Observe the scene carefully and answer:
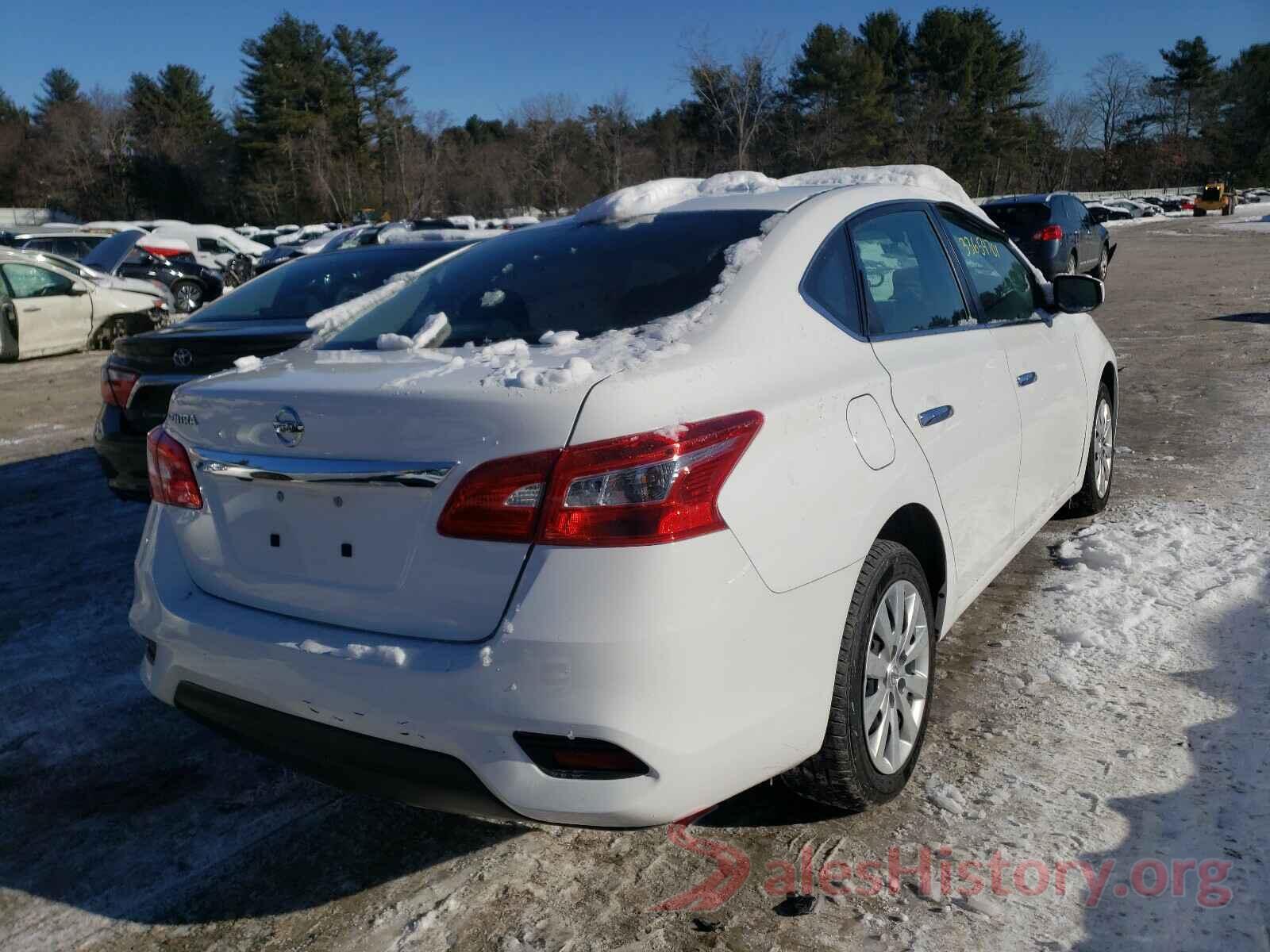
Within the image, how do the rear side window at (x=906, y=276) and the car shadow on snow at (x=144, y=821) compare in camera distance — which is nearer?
the car shadow on snow at (x=144, y=821)

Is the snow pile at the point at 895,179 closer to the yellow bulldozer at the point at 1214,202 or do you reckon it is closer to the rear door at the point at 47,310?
the rear door at the point at 47,310

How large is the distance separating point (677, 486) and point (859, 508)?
23.8 inches

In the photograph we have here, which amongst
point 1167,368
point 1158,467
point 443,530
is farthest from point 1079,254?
point 443,530

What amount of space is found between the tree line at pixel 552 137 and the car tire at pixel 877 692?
141ft

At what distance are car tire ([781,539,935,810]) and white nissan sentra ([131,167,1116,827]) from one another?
1 centimetres

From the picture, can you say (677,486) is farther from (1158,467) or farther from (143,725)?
(1158,467)

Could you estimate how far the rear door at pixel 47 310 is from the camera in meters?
13.4

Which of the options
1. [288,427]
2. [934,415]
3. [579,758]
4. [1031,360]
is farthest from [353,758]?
[1031,360]

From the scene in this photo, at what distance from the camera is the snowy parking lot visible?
2.39 metres

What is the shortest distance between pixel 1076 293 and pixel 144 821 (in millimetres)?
3763

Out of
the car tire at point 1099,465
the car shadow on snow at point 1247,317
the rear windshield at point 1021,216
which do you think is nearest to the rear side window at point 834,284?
the car tire at point 1099,465

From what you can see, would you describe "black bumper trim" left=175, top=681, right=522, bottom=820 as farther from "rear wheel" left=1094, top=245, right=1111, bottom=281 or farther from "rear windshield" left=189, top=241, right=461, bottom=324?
"rear wheel" left=1094, top=245, right=1111, bottom=281

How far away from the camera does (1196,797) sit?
2762mm

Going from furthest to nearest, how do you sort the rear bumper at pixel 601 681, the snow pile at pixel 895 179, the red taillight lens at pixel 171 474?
the snow pile at pixel 895 179 < the red taillight lens at pixel 171 474 < the rear bumper at pixel 601 681
